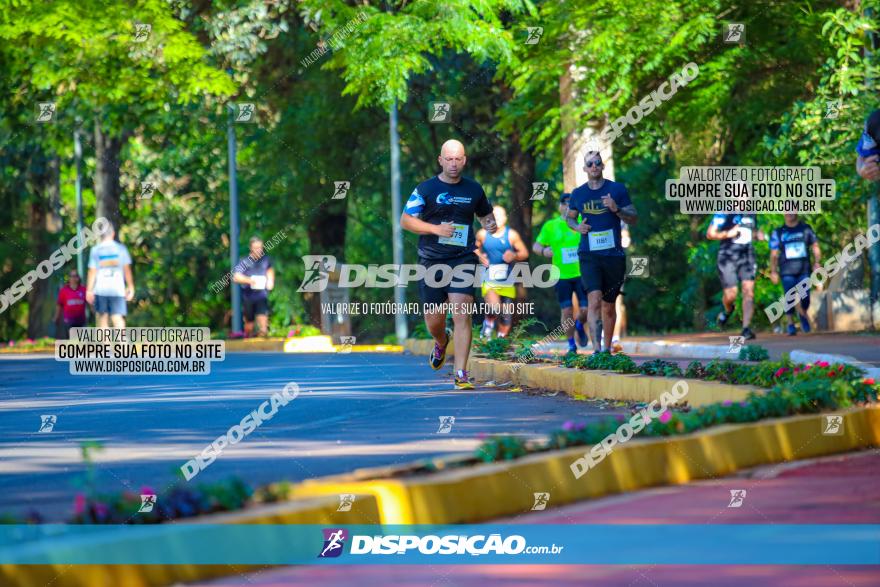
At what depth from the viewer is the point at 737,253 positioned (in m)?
22.5

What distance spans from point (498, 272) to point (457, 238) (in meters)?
7.86

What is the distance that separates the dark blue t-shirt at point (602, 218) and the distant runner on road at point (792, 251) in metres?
7.14

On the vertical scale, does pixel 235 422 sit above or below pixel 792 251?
below

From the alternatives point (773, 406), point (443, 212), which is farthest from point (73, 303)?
point (773, 406)

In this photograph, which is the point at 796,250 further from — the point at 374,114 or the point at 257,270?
the point at 374,114

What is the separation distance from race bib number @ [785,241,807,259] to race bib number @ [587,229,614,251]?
737cm

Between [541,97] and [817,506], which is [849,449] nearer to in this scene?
[817,506]

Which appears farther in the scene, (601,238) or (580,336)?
(580,336)

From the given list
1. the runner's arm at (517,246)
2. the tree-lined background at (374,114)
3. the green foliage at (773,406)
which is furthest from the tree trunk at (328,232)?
the green foliage at (773,406)

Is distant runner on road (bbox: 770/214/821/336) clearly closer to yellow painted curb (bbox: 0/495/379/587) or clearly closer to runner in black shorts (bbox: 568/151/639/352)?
runner in black shorts (bbox: 568/151/639/352)

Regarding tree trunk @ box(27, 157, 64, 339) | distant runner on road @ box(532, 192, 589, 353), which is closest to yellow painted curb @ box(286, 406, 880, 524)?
distant runner on road @ box(532, 192, 589, 353)

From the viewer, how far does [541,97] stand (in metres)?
27.9

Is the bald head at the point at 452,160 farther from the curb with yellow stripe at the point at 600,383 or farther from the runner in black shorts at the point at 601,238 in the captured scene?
the runner in black shorts at the point at 601,238

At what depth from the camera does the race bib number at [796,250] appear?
23.4 meters
